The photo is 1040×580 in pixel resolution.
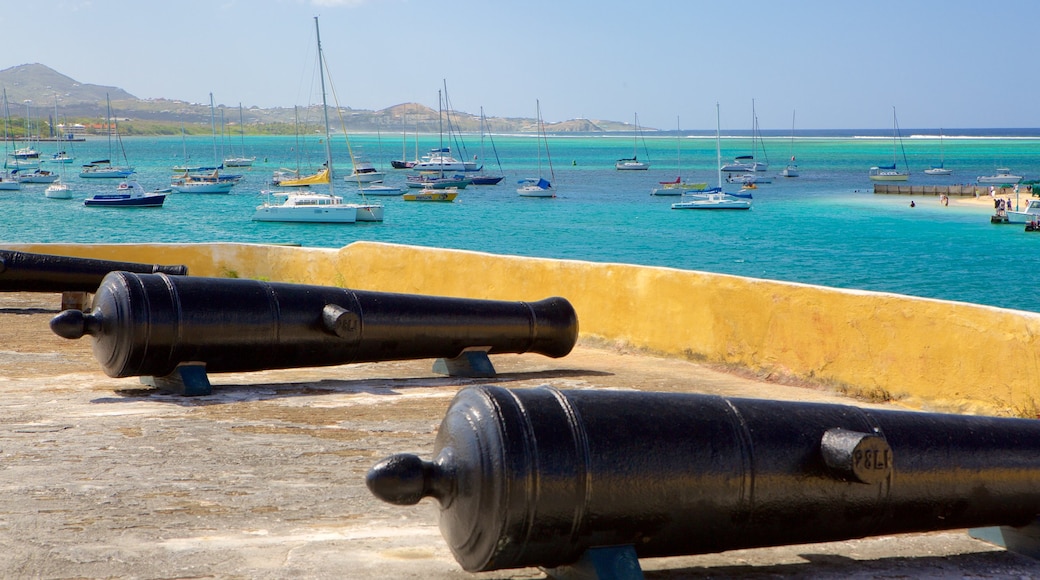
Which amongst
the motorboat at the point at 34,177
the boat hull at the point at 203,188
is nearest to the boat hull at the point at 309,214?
the boat hull at the point at 203,188

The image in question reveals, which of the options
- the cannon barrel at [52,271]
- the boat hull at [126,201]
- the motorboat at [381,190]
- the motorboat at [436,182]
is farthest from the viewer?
the motorboat at [436,182]

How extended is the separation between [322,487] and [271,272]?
926 cm

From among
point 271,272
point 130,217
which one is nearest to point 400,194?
point 130,217

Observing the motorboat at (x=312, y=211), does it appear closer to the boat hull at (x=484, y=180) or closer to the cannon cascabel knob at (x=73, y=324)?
the boat hull at (x=484, y=180)

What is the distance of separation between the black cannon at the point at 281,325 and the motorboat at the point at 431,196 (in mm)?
85840

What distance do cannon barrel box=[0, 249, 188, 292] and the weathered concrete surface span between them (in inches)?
131

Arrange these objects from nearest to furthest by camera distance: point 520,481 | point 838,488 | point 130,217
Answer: point 520,481, point 838,488, point 130,217

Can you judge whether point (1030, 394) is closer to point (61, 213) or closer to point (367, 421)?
point (367, 421)

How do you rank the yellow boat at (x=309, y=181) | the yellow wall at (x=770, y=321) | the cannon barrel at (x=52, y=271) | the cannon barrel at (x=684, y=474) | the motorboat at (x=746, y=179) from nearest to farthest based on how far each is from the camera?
the cannon barrel at (x=684, y=474)
the yellow wall at (x=770, y=321)
the cannon barrel at (x=52, y=271)
the yellow boat at (x=309, y=181)
the motorboat at (x=746, y=179)

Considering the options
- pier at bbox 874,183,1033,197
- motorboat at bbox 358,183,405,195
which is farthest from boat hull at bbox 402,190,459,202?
pier at bbox 874,183,1033,197

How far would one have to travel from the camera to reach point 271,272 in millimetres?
15297

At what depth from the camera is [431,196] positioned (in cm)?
9656

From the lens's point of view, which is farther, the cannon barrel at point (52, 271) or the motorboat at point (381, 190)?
the motorboat at point (381, 190)

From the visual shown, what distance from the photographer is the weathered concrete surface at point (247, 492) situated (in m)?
5.09
